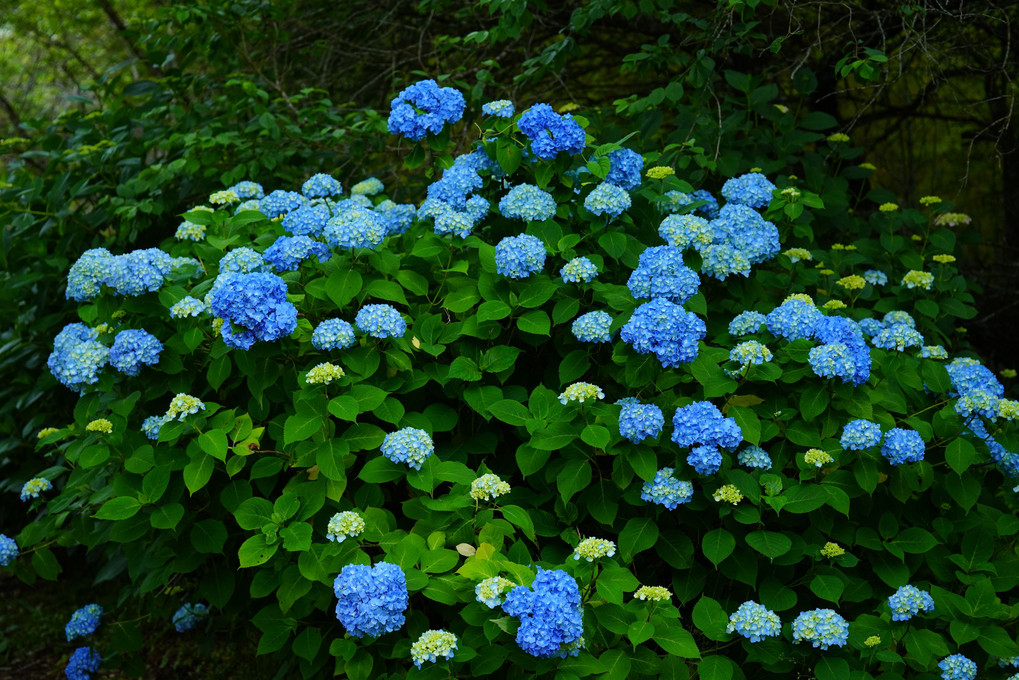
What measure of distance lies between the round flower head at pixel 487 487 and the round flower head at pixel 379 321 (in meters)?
0.54

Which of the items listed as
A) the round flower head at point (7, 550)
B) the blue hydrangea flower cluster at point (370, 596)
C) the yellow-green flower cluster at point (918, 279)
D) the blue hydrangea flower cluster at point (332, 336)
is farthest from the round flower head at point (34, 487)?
the yellow-green flower cluster at point (918, 279)

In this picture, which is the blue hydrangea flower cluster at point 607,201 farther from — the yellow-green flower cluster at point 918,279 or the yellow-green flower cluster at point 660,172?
the yellow-green flower cluster at point 918,279

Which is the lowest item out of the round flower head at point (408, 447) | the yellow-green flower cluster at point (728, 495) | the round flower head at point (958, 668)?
the round flower head at point (958, 668)

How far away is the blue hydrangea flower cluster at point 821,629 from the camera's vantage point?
8.09ft

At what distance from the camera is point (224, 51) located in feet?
16.4

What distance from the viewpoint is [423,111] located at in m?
3.15

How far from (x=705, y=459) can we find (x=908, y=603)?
0.81m

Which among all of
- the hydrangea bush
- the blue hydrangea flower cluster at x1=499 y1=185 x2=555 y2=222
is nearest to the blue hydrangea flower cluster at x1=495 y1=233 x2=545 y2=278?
the hydrangea bush

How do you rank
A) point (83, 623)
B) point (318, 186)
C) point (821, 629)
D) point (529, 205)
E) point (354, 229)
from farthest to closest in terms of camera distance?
1. point (83, 623)
2. point (318, 186)
3. point (529, 205)
4. point (354, 229)
5. point (821, 629)

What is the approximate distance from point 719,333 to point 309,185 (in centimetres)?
168

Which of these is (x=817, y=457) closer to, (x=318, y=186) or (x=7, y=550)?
(x=318, y=186)

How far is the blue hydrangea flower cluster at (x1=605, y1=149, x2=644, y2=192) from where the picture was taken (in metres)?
3.24

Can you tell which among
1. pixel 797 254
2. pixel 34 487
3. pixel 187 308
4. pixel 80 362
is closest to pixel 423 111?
pixel 187 308

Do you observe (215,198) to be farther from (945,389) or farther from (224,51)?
(945,389)
